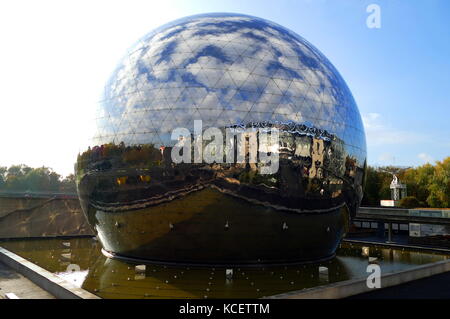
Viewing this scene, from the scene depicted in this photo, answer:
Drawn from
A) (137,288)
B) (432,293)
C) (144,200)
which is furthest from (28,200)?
(432,293)

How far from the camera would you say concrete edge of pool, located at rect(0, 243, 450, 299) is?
10266 mm

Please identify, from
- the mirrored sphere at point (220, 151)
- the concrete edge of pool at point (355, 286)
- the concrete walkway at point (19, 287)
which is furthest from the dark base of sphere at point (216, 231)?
the concrete walkway at point (19, 287)

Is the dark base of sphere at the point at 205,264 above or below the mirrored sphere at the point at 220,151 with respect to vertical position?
below

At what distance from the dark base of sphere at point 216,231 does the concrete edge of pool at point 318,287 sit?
11.3 ft

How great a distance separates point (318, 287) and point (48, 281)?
8077mm

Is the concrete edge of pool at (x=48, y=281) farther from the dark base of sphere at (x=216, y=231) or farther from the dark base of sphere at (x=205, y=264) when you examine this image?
the dark base of sphere at (x=205, y=264)

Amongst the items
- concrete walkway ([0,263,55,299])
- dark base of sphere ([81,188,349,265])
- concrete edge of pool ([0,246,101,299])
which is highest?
dark base of sphere ([81,188,349,265])

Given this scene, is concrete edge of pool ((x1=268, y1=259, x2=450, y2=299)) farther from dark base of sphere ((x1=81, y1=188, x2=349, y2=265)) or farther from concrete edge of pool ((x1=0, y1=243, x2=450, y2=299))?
dark base of sphere ((x1=81, y1=188, x2=349, y2=265))

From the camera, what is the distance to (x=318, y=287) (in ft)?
35.4

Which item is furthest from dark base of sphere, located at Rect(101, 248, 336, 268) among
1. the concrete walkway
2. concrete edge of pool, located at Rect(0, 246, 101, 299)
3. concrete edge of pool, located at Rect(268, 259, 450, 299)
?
concrete edge of pool, located at Rect(268, 259, 450, 299)

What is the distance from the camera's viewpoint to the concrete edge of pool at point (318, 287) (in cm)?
1027

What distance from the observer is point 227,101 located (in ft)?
45.7

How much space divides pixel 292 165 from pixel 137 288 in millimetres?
6710
